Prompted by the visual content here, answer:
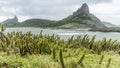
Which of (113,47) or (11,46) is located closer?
(11,46)

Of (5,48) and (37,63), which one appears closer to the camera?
(37,63)

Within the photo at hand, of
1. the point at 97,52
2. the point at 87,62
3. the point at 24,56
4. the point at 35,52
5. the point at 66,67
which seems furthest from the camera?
the point at 97,52

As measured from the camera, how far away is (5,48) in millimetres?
14203

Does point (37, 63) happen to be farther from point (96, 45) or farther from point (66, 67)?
point (96, 45)

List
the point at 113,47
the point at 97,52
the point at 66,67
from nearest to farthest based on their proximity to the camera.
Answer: the point at 66,67
the point at 97,52
the point at 113,47

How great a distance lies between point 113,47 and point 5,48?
8.61 meters

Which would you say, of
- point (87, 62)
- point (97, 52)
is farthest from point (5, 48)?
point (97, 52)

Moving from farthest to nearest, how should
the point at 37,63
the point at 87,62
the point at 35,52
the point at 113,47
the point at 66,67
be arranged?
the point at 113,47 → the point at 35,52 → the point at 87,62 → the point at 37,63 → the point at 66,67

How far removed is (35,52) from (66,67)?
Answer: 13.3 ft

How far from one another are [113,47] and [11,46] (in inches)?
328

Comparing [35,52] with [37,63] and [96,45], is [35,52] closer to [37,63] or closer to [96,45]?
[37,63]

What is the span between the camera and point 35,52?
14758 millimetres

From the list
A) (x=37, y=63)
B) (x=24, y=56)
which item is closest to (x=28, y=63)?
(x=37, y=63)

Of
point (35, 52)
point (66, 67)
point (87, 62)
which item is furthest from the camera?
point (35, 52)
